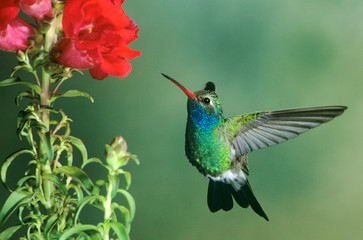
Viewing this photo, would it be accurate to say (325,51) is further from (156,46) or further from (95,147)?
(95,147)

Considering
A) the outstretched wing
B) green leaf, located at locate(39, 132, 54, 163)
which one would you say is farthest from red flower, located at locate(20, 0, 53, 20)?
the outstretched wing

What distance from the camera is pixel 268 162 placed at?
62.4 inches

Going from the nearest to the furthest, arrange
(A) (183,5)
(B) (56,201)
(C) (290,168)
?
(B) (56,201) < (C) (290,168) < (A) (183,5)

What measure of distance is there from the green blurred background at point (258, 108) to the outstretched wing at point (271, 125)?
395 millimetres

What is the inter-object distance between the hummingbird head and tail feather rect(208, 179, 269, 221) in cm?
20

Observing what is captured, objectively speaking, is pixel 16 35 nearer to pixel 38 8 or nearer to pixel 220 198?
pixel 38 8

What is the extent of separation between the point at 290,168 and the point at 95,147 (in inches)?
28.6

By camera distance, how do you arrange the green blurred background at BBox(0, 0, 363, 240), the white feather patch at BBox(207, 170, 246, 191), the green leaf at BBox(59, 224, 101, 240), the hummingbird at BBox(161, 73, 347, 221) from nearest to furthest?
the green leaf at BBox(59, 224, 101, 240), the hummingbird at BBox(161, 73, 347, 221), the white feather patch at BBox(207, 170, 246, 191), the green blurred background at BBox(0, 0, 363, 240)

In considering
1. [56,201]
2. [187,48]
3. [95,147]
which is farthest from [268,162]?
[56,201]

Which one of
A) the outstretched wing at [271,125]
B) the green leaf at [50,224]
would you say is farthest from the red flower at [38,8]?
the outstretched wing at [271,125]

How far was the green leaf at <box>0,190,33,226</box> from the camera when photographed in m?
0.72

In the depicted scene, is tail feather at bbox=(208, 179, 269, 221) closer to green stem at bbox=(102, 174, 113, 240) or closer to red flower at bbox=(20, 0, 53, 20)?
green stem at bbox=(102, 174, 113, 240)

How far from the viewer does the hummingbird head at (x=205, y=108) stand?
43.6 inches

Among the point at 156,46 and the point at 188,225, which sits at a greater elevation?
the point at 156,46
